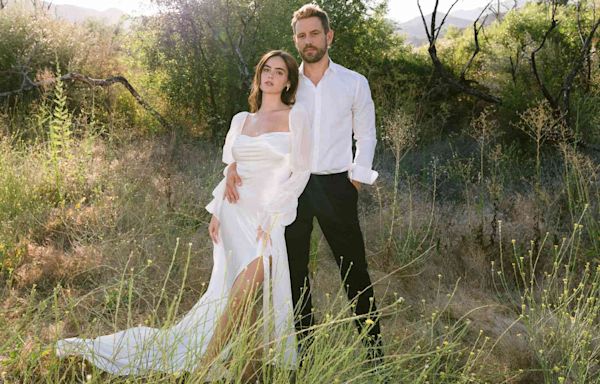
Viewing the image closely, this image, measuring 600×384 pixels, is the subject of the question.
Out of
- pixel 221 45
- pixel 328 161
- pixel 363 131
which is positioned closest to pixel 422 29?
pixel 221 45

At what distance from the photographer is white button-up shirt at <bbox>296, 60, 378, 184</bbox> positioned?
3.29 meters

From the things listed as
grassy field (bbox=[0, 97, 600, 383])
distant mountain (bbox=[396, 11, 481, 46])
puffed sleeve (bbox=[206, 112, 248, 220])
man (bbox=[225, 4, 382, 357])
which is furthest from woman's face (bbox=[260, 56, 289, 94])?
distant mountain (bbox=[396, 11, 481, 46])

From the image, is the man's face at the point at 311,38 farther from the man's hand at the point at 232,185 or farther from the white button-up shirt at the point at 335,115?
the man's hand at the point at 232,185

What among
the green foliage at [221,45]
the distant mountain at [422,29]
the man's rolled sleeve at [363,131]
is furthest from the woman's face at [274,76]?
the distant mountain at [422,29]

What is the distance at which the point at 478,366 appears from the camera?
3430 mm

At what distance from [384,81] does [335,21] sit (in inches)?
50.6

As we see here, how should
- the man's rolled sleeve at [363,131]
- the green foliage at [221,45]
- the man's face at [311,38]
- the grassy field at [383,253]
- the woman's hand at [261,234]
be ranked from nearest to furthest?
the woman's hand at [261,234] < the man's face at [311,38] < the man's rolled sleeve at [363,131] < the grassy field at [383,253] < the green foliage at [221,45]

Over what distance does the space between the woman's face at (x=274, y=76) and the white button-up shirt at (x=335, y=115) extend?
14cm

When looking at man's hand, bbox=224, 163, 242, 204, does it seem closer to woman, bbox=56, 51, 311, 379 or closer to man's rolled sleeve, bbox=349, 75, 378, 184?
woman, bbox=56, 51, 311, 379

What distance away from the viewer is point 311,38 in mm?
3273

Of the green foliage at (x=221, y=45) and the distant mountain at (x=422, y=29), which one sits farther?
the distant mountain at (x=422, y=29)

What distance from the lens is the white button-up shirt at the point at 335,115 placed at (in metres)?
3.29

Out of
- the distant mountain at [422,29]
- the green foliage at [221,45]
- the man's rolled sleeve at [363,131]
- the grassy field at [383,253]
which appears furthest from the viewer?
the distant mountain at [422,29]

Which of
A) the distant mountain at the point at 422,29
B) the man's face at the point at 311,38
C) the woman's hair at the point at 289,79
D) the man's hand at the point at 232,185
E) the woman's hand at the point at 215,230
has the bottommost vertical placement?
the woman's hand at the point at 215,230
